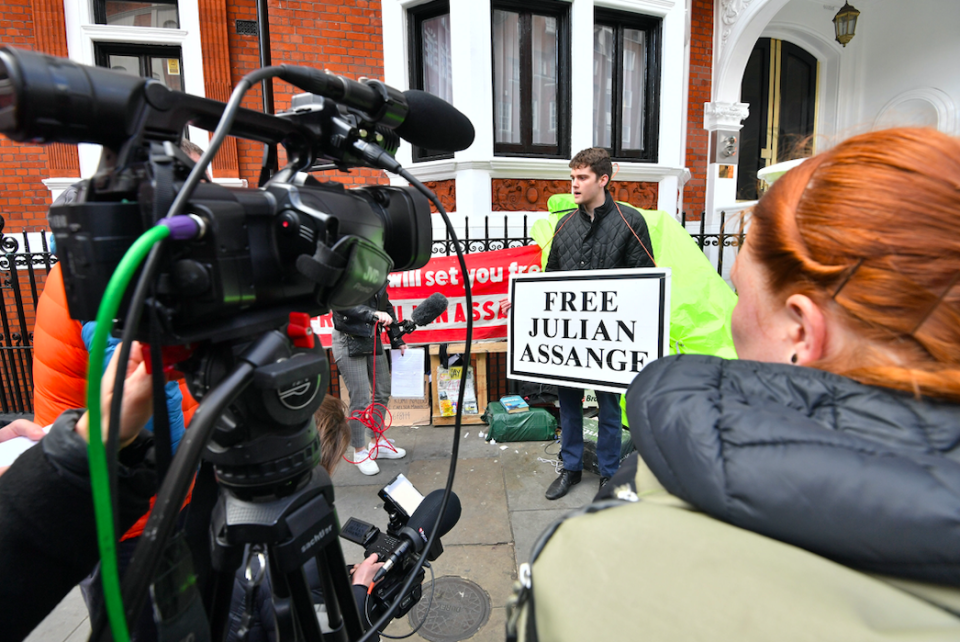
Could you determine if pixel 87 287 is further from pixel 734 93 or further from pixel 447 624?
pixel 734 93

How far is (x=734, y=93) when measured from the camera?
21.5ft

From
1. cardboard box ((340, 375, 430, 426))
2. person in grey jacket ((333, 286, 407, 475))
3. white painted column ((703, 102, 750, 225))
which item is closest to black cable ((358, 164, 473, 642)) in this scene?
person in grey jacket ((333, 286, 407, 475))

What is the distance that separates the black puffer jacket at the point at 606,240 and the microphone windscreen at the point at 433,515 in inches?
95.1

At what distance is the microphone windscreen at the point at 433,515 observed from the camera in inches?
44.3

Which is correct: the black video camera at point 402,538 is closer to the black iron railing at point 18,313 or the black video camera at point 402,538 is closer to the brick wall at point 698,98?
the black iron railing at point 18,313

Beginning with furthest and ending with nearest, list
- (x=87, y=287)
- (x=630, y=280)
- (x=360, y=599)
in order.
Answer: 1. (x=630, y=280)
2. (x=360, y=599)
3. (x=87, y=287)

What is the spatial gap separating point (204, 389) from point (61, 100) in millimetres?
391

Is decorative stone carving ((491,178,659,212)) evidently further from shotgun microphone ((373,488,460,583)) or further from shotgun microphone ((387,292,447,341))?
shotgun microphone ((373,488,460,583))

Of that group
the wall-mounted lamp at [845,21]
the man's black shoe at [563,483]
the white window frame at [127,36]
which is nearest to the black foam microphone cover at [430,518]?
the man's black shoe at [563,483]

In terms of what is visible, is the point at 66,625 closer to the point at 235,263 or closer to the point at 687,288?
the point at 235,263

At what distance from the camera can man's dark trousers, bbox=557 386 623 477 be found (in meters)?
3.25

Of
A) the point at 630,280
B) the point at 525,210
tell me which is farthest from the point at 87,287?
the point at 525,210

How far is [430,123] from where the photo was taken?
0.99 meters

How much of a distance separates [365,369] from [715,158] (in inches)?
214
